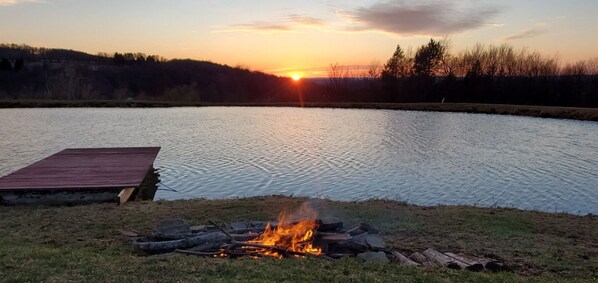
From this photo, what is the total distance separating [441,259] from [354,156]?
1258 cm

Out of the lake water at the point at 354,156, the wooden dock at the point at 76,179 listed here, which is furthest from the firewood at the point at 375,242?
the wooden dock at the point at 76,179

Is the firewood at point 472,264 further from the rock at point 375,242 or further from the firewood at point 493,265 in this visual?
the rock at point 375,242

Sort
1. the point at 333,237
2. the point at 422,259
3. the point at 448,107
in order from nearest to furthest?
the point at 422,259 < the point at 333,237 < the point at 448,107

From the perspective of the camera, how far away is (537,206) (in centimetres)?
1215

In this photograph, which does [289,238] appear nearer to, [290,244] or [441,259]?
[290,244]

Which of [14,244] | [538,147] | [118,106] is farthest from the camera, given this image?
[118,106]

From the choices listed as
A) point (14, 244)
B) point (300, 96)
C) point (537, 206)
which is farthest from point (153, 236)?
point (300, 96)

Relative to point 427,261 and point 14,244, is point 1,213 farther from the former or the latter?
point 427,261

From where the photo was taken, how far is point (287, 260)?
6.44 meters

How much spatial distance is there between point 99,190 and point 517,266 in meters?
9.84

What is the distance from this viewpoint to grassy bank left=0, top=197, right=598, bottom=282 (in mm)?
5734

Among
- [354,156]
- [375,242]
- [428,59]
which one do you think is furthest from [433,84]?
[375,242]

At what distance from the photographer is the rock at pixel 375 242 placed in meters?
7.25

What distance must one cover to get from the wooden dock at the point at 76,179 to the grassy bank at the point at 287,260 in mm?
781
